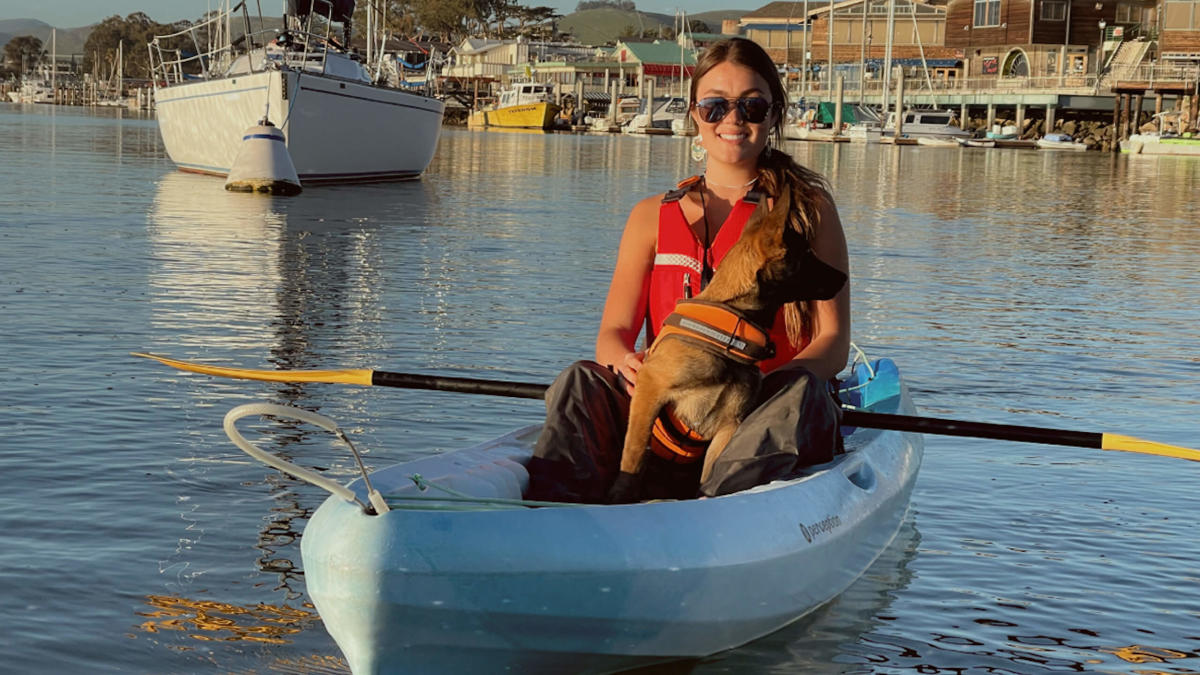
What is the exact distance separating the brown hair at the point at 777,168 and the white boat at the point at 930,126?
6972 cm

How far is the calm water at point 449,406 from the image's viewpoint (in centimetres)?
572

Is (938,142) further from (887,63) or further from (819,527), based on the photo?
(819,527)

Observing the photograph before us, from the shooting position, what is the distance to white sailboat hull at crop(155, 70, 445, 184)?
97.0 feet

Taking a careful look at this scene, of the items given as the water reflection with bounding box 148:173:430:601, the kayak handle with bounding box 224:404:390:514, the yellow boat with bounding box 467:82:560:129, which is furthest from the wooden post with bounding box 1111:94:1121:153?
the kayak handle with bounding box 224:404:390:514

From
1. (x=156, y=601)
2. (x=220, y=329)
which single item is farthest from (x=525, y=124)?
(x=156, y=601)

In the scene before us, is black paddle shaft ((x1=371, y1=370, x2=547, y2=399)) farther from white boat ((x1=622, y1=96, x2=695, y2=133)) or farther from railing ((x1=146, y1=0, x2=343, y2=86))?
white boat ((x1=622, y1=96, x2=695, y2=133))

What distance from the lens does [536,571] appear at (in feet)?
14.4

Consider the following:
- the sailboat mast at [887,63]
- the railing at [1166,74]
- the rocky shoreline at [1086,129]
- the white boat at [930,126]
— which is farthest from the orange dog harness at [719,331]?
the white boat at [930,126]

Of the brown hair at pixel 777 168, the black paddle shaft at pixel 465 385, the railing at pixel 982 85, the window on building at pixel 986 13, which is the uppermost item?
the window on building at pixel 986 13

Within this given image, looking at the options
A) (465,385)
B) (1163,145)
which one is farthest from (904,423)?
(1163,145)

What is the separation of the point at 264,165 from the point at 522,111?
7778 centimetres

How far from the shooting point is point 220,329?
39.9ft

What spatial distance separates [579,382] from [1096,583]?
8.64 ft

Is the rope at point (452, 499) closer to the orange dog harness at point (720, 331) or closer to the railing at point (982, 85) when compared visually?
the orange dog harness at point (720, 331)
